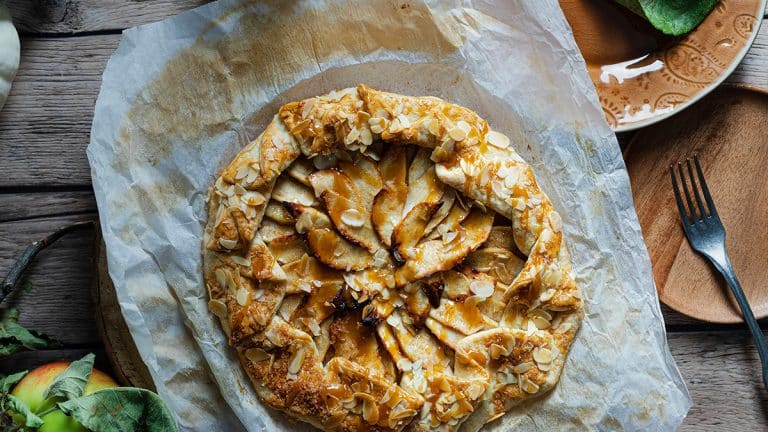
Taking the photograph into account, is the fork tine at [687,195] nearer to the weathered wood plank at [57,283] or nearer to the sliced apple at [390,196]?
the sliced apple at [390,196]

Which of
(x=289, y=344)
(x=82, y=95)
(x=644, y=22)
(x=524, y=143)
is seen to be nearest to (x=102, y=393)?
(x=289, y=344)

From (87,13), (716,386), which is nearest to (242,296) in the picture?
(87,13)

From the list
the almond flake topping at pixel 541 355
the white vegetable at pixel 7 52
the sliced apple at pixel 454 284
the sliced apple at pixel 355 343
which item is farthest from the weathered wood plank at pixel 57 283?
the almond flake topping at pixel 541 355

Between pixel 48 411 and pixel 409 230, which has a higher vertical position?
pixel 409 230

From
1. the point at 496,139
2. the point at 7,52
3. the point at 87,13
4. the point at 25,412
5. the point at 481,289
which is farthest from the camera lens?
the point at 87,13

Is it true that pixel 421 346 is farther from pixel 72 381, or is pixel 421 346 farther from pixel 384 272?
pixel 72 381

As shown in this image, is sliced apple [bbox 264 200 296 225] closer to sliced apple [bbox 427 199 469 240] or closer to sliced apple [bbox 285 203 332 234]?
sliced apple [bbox 285 203 332 234]
